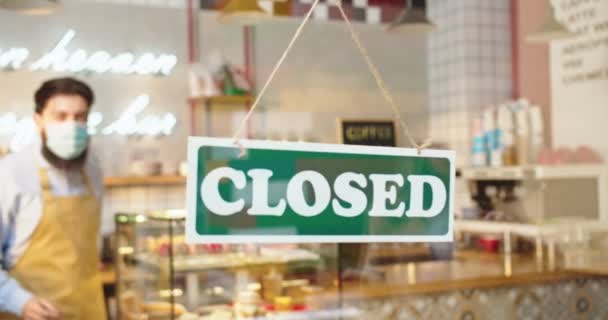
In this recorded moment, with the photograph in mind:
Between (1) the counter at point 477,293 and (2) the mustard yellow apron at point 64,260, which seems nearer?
(2) the mustard yellow apron at point 64,260

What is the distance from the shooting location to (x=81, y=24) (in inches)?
210

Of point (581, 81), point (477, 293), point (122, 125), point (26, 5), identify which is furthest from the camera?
point (122, 125)

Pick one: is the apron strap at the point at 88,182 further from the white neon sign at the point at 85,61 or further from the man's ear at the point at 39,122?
the white neon sign at the point at 85,61

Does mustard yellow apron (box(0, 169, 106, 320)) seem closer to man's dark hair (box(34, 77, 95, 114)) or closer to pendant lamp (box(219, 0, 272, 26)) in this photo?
man's dark hair (box(34, 77, 95, 114))

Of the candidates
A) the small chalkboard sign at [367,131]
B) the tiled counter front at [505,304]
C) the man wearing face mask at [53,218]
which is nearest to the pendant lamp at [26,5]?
the man wearing face mask at [53,218]

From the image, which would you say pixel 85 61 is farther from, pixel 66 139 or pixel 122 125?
pixel 66 139

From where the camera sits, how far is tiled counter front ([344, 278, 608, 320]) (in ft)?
10.8

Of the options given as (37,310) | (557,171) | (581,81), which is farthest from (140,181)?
(581,81)

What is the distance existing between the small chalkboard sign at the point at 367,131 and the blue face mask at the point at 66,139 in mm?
2253

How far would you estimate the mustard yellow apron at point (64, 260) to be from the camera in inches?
110

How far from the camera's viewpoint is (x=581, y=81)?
484 centimetres

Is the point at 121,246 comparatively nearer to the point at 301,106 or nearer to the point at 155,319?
the point at 155,319

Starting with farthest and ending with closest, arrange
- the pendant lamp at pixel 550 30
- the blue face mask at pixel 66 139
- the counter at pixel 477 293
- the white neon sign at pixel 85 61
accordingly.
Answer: the white neon sign at pixel 85 61
the pendant lamp at pixel 550 30
the counter at pixel 477 293
the blue face mask at pixel 66 139

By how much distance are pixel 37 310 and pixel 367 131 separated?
9.52 feet
